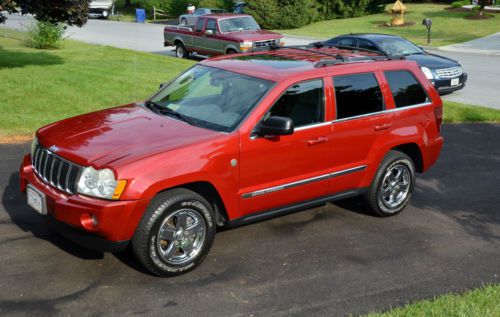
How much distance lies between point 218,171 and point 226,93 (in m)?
1.04

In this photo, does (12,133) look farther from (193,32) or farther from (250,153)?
(193,32)

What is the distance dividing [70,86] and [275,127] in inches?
368

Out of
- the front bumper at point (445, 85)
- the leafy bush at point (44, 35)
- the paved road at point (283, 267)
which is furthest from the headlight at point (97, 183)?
the leafy bush at point (44, 35)

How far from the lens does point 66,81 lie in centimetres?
1428

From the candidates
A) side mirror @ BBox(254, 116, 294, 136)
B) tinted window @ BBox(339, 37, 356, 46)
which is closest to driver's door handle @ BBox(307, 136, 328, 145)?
side mirror @ BBox(254, 116, 294, 136)

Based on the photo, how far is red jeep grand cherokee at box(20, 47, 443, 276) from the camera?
16.7ft

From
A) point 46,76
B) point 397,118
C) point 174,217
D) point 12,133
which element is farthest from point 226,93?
point 46,76

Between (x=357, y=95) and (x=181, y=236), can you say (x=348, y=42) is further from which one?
(x=181, y=236)

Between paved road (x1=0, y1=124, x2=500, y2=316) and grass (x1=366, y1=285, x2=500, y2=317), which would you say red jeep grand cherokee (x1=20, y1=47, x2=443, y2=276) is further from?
grass (x1=366, y1=285, x2=500, y2=317)

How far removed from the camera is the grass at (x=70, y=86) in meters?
11.6

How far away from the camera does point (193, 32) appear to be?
22.2 m

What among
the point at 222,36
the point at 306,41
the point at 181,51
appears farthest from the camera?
the point at 306,41

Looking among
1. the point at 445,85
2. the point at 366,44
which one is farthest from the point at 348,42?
the point at 445,85

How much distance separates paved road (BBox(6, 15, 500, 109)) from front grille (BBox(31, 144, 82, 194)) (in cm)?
1180
